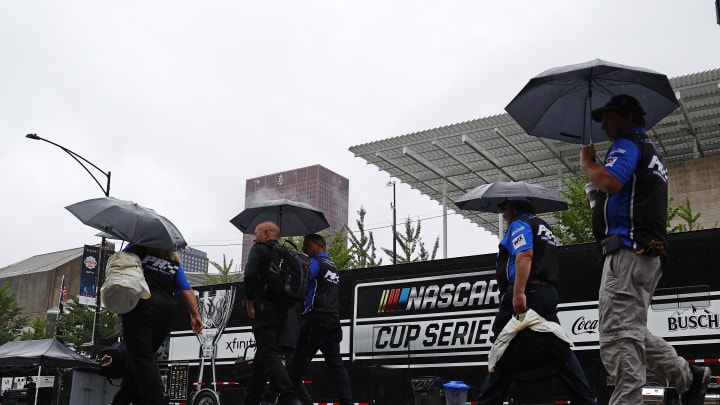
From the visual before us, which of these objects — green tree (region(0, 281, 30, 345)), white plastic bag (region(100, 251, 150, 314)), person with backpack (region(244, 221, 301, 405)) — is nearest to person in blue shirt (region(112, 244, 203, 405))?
white plastic bag (region(100, 251, 150, 314))

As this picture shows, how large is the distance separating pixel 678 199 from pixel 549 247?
26.4 m

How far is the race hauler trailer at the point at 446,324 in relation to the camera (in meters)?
8.13

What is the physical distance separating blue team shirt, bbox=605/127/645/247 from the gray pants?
0.61ft

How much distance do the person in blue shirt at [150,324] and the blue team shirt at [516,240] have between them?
2.80 metres

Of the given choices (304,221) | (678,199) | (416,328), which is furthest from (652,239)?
(678,199)

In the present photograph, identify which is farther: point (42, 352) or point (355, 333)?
point (42, 352)

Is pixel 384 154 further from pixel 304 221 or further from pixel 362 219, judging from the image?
pixel 304 221

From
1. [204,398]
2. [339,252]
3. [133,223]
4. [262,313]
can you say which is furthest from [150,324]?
[339,252]

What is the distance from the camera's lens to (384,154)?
98.2ft

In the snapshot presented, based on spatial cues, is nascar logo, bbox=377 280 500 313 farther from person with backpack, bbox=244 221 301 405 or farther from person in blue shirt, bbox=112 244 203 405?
person in blue shirt, bbox=112 244 203 405

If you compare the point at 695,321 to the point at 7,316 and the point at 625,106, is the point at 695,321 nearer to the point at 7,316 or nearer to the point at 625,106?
the point at 625,106

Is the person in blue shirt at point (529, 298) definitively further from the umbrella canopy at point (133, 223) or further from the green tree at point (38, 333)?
the green tree at point (38, 333)

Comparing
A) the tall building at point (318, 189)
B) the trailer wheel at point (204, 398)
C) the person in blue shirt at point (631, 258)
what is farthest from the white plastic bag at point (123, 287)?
the tall building at point (318, 189)

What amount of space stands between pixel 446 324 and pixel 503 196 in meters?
2.70
